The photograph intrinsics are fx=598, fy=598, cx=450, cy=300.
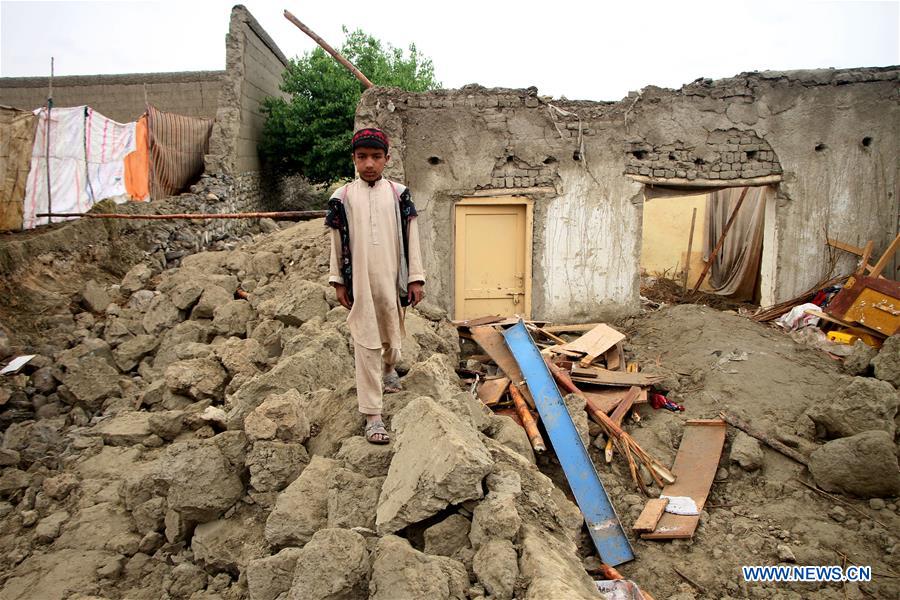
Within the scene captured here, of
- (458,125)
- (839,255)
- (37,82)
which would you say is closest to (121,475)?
(458,125)

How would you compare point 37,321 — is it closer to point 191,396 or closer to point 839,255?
point 191,396

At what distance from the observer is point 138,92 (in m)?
13.6

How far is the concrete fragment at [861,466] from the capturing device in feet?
15.1

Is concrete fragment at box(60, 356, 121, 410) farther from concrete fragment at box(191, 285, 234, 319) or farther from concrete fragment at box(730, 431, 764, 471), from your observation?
concrete fragment at box(730, 431, 764, 471)

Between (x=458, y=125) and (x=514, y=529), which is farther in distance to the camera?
(x=458, y=125)

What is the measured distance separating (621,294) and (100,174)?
797 cm

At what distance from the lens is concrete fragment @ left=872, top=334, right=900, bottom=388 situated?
232 inches

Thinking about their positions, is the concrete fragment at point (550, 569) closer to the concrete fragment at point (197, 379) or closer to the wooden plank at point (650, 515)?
the wooden plank at point (650, 515)

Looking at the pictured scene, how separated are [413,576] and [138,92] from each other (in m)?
14.5

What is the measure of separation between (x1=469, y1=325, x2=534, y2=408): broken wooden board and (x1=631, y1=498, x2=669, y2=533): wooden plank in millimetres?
1386

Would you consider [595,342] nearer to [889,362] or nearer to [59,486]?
[889,362]

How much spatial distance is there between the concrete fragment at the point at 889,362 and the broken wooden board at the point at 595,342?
2.54 meters

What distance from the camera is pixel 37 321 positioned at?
22.2 feet

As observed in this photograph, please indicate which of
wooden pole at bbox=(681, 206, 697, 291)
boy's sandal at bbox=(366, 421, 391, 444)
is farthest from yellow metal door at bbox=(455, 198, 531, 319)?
wooden pole at bbox=(681, 206, 697, 291)
